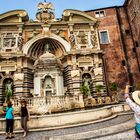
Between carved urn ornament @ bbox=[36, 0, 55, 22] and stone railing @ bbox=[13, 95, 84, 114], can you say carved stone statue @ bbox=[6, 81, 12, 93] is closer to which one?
stone railing @ bbox=[13, 95, 84, 114]

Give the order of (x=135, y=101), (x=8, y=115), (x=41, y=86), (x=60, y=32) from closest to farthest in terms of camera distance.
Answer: (x=135, y=101)
(x=8, y=115)
(x=41, y=86)
(x=60, y=32)

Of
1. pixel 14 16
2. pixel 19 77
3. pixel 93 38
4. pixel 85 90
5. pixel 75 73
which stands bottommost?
pixel 85 90

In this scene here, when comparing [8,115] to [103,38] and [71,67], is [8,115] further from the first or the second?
[103,38]

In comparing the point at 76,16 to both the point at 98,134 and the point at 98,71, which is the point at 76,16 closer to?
the point at 98,71

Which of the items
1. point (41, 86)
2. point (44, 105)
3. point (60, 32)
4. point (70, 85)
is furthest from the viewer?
point (60, 32)

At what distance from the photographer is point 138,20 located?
969 inches

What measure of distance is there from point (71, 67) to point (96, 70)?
9.94 ft

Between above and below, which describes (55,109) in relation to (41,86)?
below

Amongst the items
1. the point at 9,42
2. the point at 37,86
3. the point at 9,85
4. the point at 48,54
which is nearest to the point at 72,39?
the point at 48,54

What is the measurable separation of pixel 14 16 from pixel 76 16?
26.5ft

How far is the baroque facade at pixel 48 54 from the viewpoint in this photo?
787 inches

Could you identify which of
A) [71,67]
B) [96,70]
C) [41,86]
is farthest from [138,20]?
[41,86]

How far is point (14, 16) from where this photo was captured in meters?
Result: 23.4

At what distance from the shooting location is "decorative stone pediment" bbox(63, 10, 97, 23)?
24031mm
